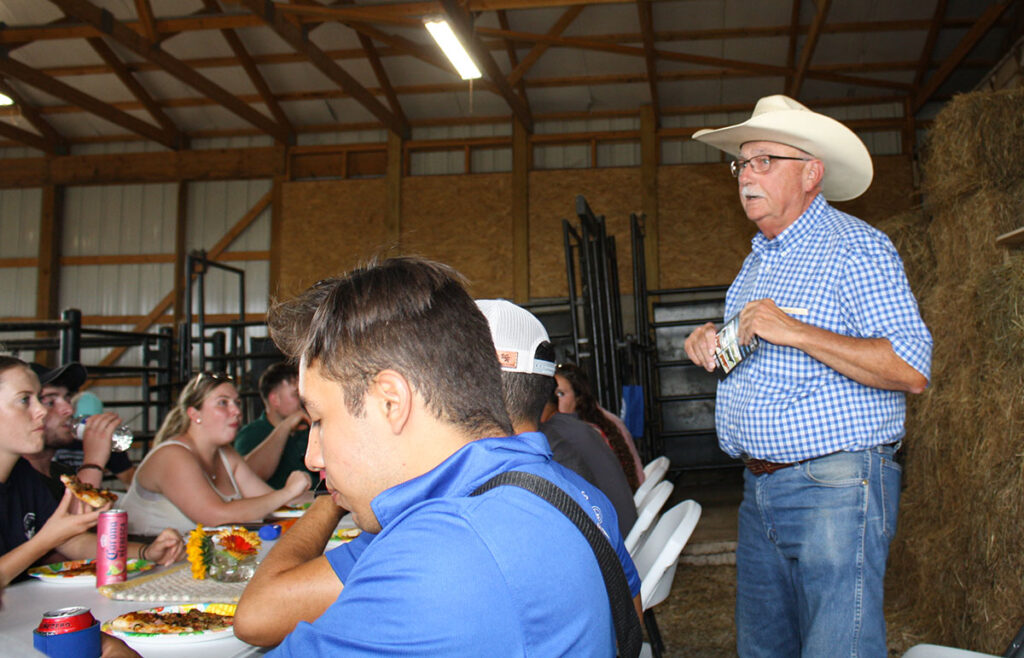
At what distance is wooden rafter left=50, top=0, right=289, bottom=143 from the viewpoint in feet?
24.8

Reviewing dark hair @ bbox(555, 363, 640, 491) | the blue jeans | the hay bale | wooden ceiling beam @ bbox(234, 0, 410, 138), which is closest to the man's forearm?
dark hair @ bbox(555, 363, 640, 491)

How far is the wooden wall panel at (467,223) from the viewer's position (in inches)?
408

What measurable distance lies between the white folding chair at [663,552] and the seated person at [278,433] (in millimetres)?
2582

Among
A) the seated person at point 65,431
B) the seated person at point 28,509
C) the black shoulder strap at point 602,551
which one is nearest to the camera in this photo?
the black shoulder strap at point 602,551

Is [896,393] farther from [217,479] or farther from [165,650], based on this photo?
[217,479]

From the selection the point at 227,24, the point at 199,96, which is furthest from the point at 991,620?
the point at 199,96

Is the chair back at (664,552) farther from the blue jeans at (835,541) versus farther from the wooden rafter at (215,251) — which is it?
the wooden rafter at (215,251)

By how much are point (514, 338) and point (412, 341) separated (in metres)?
0.83

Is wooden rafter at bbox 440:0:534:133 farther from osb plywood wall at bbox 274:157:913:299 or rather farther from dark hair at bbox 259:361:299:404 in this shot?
dark hair at bbox 259:361:299:404

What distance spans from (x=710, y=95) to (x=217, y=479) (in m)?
8.87

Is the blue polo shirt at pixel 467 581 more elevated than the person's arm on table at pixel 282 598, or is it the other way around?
the blue polo shirt at pixel 467 581

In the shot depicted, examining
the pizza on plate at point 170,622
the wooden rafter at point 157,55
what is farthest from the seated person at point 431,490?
the wooden rafter at point 157,55

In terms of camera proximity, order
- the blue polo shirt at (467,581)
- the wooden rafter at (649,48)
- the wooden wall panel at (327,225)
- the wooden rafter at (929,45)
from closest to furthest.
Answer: the blue polo shirt at (467,581) < the wooden rafter at (649,48) < the wooden rafter at (929,45) < the wooden wall panel at (327,225)

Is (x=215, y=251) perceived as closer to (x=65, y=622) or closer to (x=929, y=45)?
(x=929, y=45)
